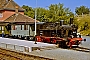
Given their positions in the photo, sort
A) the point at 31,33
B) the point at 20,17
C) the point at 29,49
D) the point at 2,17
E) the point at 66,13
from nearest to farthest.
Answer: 1. the point at 29,49
2. the point at 31,33
3. the point at 20,17
4. the point at 2,17
5. the point at 66,13

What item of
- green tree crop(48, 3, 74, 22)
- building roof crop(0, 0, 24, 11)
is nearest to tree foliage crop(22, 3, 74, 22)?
green tree crop(48, 3, 74, 22)

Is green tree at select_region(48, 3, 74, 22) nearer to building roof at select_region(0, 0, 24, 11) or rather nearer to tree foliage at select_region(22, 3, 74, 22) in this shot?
tree foliage at select_region(22, 3, 74, 22)

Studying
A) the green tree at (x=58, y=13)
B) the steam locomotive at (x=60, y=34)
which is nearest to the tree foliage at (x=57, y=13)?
the green tree at (x=58, y=13)

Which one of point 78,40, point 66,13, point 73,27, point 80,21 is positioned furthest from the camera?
point 66,13

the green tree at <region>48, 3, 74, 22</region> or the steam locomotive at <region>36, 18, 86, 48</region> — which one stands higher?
the green tree at <region>48, 3, 74, 22</region>

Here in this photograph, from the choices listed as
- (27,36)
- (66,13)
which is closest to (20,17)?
(27,36)

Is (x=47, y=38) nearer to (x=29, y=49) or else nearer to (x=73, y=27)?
(x=73, y=27)

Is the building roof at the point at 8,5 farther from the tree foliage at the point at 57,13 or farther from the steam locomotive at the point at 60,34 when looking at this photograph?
the steam locomotive at the point at 60,34

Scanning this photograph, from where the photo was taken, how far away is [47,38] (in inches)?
1033

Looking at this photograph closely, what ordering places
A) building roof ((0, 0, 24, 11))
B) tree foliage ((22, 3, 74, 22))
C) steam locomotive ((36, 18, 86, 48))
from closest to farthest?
steam locomotive ((36, 18, 86, 48)) → building roof ((0, 0, 24, 11)) → tree foliage ((22, 3, 74, 22))

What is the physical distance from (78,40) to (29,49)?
5.77 metres

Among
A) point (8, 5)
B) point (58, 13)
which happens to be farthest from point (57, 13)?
point (8, 5)

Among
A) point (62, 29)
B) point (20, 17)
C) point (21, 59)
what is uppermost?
point (20, 17)

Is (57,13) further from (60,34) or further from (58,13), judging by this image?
(60,34)
